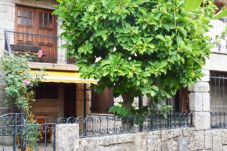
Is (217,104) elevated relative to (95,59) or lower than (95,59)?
lower

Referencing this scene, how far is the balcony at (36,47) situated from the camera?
1200 cm

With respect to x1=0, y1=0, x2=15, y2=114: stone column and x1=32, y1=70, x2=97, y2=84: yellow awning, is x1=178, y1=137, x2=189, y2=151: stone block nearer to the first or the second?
x1=32, y1=70, x2=97, y2=84: yellow awning

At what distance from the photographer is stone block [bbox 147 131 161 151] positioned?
303 inches

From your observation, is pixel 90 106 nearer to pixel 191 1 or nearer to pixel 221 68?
pixel 221 68

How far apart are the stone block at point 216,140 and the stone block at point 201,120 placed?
0.90 feet

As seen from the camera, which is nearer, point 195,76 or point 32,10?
point 195,76

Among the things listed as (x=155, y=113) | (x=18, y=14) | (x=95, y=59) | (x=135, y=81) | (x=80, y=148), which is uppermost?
(x=18, y=14)

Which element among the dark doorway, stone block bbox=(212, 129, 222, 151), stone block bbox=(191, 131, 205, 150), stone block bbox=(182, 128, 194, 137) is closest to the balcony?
the dark doorway

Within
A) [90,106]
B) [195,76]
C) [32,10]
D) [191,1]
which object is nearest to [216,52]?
[195,76]

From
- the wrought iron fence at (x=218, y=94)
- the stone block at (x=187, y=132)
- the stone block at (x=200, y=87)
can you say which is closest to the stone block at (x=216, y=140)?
the stone block at (x=187, y=132)

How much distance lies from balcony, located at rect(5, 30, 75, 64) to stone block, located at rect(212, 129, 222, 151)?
5264mm

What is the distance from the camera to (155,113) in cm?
841

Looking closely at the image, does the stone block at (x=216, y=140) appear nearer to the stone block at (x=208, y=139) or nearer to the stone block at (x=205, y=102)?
the stone block at (x=208, y=139)

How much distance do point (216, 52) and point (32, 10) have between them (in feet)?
22.3
